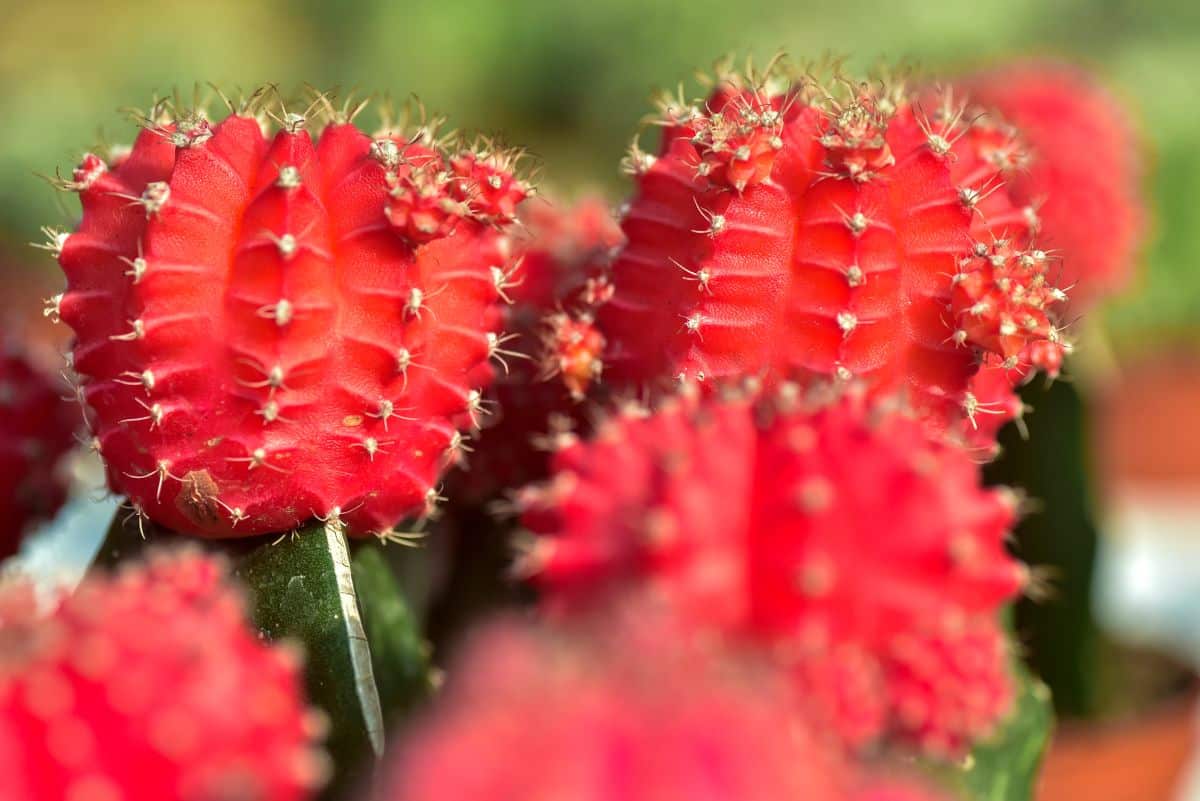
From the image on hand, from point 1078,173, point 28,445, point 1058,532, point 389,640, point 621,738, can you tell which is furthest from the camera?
point 1078,173

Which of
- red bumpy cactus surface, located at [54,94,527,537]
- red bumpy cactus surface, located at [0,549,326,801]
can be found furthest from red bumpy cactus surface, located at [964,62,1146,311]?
red bumpy cactus surface, located at [0,549,326,801]

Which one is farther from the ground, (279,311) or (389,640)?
(279,311)

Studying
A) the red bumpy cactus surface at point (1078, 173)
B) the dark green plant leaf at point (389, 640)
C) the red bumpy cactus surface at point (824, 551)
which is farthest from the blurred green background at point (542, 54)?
the red bumpy cactus surface at point (824, 551)

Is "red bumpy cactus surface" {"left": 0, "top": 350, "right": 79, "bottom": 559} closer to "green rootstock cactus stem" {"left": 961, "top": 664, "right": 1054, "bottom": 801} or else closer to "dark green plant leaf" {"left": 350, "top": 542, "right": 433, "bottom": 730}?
"dark green plant leaf" {"left": 350, "top": 542, "right": 433, "bottom": 730}

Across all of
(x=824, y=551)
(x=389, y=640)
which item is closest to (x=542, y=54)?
(x=389, y=640)

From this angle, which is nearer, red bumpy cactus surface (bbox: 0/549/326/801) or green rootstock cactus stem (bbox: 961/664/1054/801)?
red bumpy cactus surface (bbox: 0/549/326/801)

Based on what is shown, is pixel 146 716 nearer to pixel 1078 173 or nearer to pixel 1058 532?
pixel 1058 532

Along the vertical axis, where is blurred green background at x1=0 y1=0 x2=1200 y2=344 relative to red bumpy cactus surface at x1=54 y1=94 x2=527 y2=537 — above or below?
above
